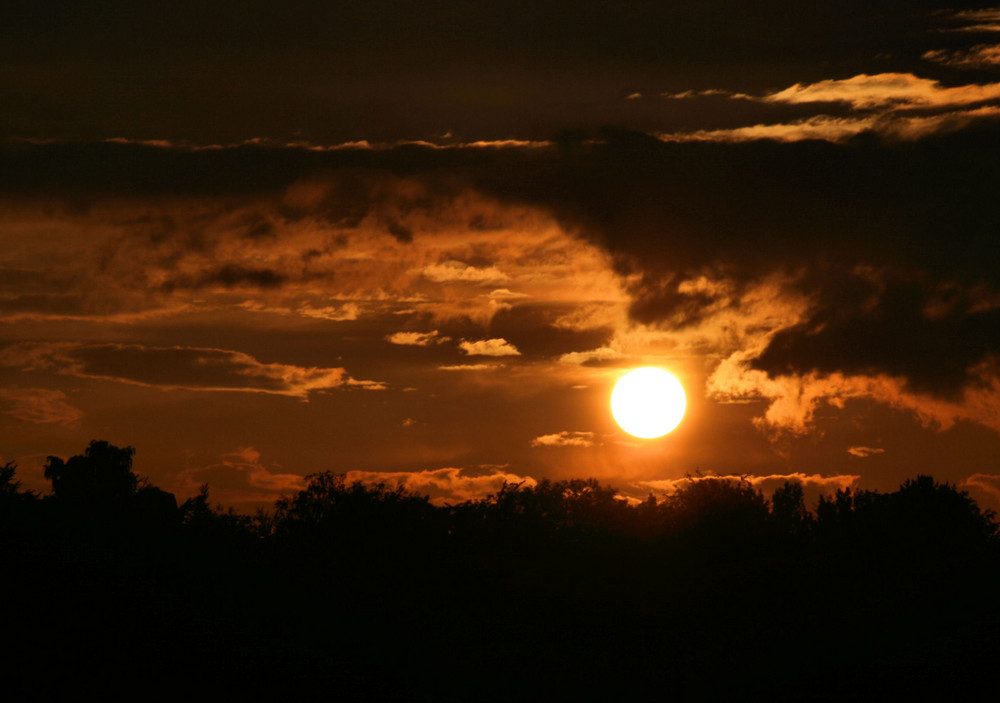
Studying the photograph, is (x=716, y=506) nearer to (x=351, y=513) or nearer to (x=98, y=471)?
(x=351, y=513)

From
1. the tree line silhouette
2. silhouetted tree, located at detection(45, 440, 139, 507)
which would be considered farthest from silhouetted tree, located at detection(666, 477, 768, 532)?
silhouetted tree, located at detection(45, 440, 139, 507)

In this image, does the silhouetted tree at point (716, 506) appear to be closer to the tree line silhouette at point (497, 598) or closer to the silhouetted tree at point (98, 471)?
the tree line silhouette at point (497, 598)

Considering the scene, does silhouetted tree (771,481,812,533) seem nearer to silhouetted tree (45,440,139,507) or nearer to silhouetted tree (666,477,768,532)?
silhouetted tree (666,477,768,532)

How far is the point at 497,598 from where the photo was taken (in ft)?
195

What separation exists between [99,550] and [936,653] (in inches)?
1388

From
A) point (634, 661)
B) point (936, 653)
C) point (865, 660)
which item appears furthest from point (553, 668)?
point (936, 653)

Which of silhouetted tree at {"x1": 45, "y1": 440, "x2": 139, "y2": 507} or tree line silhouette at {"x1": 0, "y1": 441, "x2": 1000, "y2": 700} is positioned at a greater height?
silhouetted tree at {"x1": 45, "y1": 440, "x2": 139, "y2": 507}

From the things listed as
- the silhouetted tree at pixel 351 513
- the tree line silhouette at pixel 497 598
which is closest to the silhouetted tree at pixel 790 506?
the tree line silhouette at pixel 497 598

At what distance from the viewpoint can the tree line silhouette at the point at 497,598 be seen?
129 ft

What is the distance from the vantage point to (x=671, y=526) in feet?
253

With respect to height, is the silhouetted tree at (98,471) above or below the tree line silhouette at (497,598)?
above

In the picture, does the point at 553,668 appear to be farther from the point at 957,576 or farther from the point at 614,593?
the point at 957,576

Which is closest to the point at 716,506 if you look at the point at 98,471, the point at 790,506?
the point at 790,506

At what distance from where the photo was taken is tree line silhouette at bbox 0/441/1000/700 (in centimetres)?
3922
